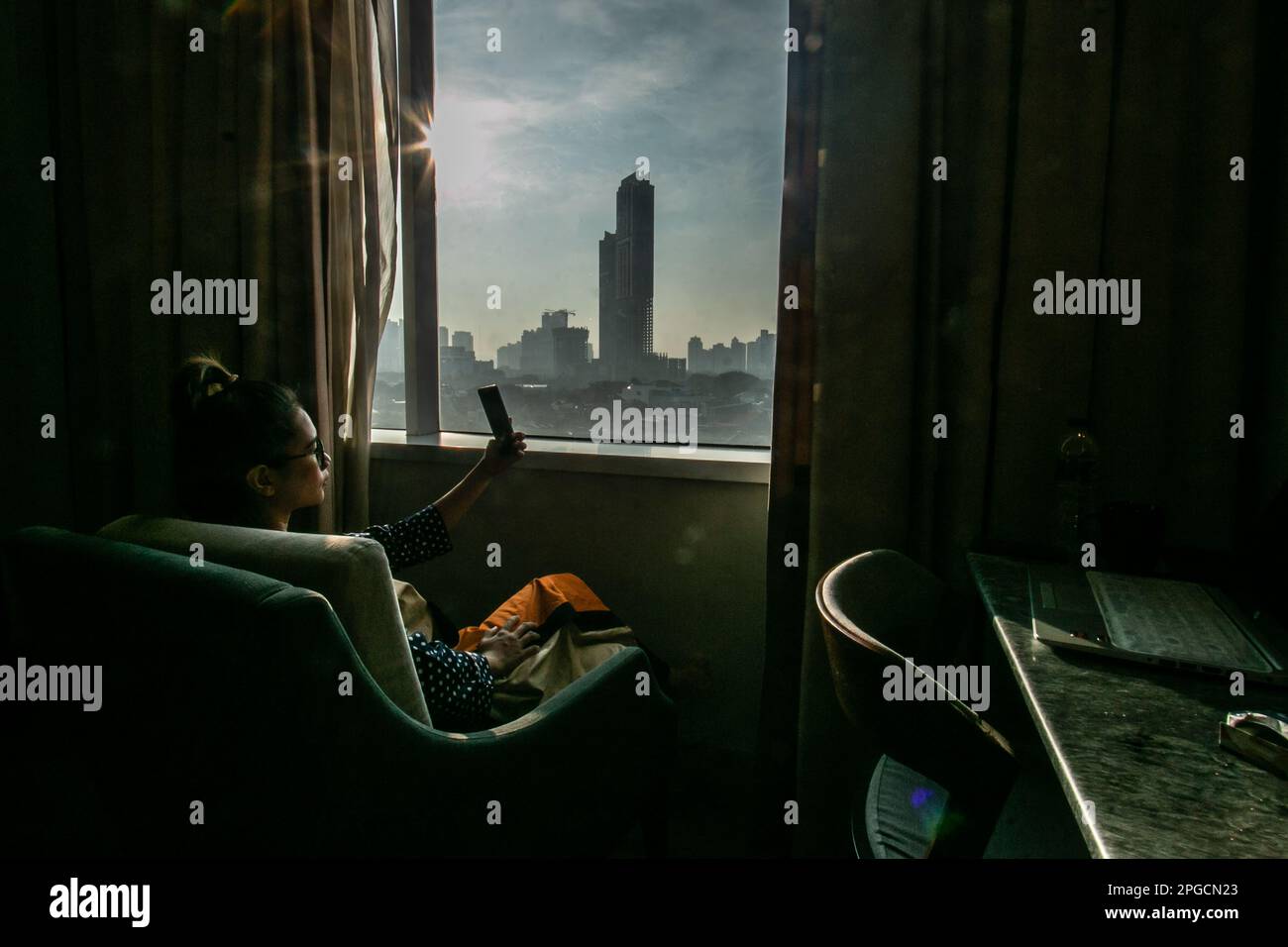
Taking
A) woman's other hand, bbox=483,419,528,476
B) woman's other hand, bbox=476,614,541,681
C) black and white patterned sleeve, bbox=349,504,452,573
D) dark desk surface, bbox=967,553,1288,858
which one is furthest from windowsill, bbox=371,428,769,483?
dark desk surface, bbox=967,553,1288,858

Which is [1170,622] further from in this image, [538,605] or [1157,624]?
[538,605]

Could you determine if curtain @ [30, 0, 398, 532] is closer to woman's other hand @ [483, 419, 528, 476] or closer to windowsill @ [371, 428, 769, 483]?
windowsill @ [371, 428, 769, 483]

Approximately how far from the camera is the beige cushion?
861 mm

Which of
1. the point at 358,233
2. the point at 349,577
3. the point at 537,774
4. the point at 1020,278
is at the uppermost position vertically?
the point at 358,233

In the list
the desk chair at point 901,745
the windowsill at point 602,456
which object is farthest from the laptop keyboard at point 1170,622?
the windowsill at point 602,456

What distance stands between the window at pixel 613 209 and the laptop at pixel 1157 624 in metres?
1.06

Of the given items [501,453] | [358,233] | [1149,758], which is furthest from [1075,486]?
[358,233]

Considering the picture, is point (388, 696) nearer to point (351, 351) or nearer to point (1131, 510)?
point (1131, 510)

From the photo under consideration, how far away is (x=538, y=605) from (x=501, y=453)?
402mm

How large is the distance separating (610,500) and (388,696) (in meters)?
1.08

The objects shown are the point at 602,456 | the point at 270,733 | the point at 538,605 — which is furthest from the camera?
the point at 602,456

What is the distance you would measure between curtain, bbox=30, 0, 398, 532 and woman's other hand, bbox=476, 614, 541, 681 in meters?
0.85

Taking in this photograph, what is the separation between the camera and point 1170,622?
89 cm
